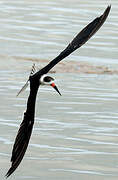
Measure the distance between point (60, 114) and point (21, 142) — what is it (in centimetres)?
320

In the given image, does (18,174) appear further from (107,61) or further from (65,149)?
(107,61)

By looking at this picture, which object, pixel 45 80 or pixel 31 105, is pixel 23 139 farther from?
pixel 45 80

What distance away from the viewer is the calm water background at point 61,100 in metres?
10.3

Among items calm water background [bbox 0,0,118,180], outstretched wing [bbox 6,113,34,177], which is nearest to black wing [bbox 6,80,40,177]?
outstretched wing [bbox 6,113,34,177]

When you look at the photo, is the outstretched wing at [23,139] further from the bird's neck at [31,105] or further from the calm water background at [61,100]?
the calm water background at [61,100]

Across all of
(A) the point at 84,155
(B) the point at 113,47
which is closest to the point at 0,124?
(A) the point at 84,155

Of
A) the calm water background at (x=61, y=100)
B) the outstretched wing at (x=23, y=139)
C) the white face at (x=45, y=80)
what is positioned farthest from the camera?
the calm water background at (x=61, y=100)

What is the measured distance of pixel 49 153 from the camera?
10555 mm

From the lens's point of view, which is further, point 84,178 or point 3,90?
point 3,90

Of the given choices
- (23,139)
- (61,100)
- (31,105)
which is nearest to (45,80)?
(31,105)

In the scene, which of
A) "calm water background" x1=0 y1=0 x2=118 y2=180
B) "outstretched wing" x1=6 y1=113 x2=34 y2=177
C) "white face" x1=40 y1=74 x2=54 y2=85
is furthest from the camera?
"calm water background" x1=0 y1=0 x2=118 y2=180

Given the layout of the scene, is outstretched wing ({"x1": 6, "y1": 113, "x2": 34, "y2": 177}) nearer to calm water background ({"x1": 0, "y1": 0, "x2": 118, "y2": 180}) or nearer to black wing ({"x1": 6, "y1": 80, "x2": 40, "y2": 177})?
black wing ({"x1": 6, "y1": 80, "x2": 40, "y2": 177})

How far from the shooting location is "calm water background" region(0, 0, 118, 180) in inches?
404

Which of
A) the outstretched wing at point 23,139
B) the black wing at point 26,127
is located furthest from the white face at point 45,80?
the outstretched wing at point 23,139
